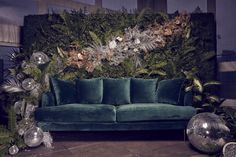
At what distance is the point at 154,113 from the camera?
3902 mm

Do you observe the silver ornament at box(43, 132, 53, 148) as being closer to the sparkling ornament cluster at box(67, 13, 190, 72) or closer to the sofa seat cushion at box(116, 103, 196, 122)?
the sofa seat cushion at box(116, 103, 196, 122)

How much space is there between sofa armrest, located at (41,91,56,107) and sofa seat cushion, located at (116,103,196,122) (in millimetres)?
1265

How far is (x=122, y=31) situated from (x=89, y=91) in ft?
5.65

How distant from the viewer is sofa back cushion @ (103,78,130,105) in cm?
457

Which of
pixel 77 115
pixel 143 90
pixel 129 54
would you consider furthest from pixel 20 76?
pixel 143 90

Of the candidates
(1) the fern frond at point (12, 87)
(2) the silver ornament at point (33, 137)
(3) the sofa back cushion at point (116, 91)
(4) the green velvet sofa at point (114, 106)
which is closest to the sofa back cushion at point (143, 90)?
(4) the green velvet sofa at point (114, 106)

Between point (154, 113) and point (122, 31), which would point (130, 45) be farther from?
point (154, 113)

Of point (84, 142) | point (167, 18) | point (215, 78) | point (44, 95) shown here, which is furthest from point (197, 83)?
point (44, 95)

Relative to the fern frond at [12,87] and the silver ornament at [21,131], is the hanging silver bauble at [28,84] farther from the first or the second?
the silver ornament at [21,131]

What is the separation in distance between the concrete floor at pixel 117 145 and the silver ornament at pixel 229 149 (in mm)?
654

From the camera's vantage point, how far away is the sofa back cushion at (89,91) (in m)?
4.55

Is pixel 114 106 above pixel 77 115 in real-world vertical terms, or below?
above

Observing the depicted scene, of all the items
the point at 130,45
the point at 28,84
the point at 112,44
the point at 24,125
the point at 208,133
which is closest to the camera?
the point at 208,133

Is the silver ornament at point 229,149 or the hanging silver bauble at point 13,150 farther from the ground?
the silver ornament at point 229,149
